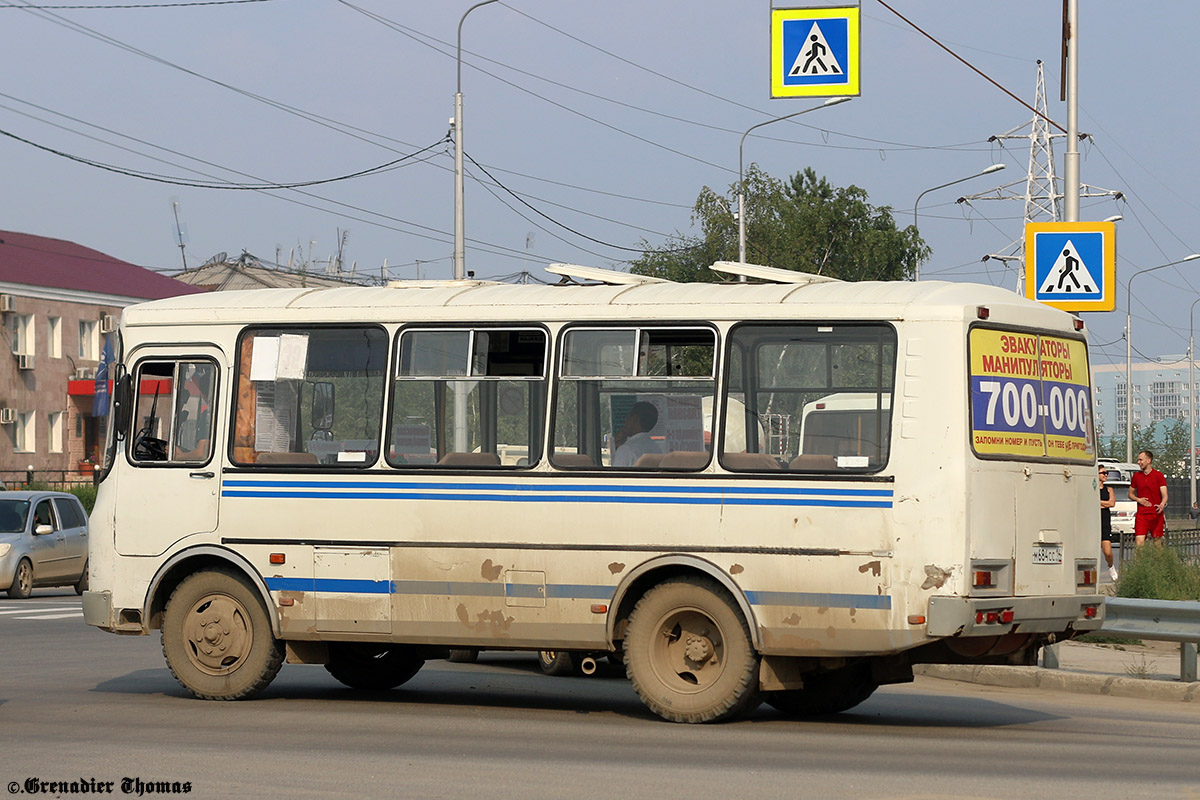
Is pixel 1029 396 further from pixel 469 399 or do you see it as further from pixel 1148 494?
pixel 1148 494

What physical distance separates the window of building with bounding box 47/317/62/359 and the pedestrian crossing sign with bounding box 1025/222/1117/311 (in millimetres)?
52370

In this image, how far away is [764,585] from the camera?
1109 cm

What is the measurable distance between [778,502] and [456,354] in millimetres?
2633

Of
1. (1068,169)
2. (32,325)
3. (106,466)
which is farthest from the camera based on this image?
(32,325)

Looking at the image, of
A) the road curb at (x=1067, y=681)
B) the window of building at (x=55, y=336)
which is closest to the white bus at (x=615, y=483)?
the road curb at (x=1067, y=681)

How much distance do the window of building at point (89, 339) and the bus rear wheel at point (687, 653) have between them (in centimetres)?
5756

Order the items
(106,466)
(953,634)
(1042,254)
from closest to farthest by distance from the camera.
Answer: (953,634)
(106,466)
(1042,254)

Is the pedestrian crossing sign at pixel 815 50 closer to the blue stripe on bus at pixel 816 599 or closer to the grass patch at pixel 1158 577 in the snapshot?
the grass patch at pixel 1158 577

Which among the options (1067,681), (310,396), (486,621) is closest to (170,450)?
(310,396)

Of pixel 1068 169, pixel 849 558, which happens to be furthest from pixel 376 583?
pixel 1068 169

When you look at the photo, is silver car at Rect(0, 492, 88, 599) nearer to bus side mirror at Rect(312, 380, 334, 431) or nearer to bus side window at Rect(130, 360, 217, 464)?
bus side window at Rect(130, 360, 217, 464)

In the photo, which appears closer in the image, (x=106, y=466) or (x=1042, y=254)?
(x=106, y=466)

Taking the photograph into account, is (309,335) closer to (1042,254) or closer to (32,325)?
(1042,254)

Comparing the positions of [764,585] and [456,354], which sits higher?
[456,354]
